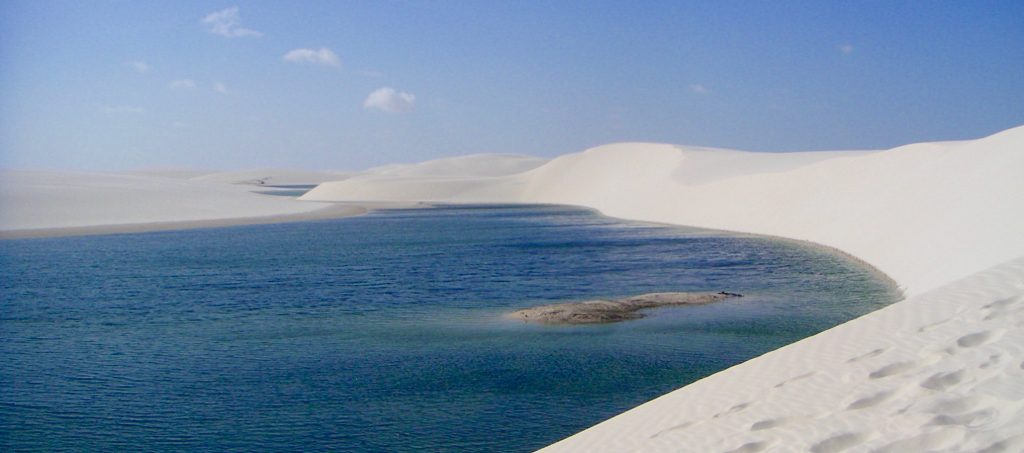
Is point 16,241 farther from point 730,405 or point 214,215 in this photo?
point 730,405

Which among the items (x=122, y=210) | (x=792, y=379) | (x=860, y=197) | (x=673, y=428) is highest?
(x=122, y=210)

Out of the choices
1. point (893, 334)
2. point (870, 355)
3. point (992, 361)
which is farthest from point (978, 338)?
point (893, 334)

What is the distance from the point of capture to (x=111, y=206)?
5109cm

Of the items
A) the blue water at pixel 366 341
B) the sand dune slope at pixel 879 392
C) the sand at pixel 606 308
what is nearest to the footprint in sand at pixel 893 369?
the sand dune slope at pixel 879 392

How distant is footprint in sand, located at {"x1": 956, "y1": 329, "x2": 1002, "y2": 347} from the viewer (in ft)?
19.9

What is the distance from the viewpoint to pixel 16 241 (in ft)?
119

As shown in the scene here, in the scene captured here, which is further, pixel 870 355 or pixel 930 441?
pixel 870 355

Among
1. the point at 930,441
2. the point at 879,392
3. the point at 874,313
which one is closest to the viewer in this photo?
the point at 930,441

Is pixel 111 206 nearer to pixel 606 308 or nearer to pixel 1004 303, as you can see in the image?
pixel 606 308

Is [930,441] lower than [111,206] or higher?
lower

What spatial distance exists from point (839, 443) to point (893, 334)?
86.8 inches

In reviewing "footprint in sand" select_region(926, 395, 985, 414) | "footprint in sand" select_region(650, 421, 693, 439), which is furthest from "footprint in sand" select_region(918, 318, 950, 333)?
"footprint in sand" select_region(650, 421, 693, 439)

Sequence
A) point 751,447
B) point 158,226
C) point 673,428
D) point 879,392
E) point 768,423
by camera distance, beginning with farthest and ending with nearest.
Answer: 1. point 158,226
2. point 673,428
3. point 768,423
4. point 879,392
5. point 751,447

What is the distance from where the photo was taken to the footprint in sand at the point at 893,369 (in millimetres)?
6047
